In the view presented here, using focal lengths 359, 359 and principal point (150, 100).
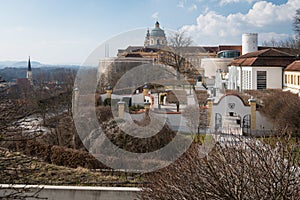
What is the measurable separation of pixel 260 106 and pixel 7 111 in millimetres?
12234

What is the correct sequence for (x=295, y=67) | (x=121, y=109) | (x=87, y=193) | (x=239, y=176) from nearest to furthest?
(x=239, y=176)
(x=87, y=193)
(x=121, y=109)
(x=295, y=67)

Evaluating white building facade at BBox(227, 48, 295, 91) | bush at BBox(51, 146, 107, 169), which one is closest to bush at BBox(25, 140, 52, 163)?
bush at BBox(51, 146, 107, 169)

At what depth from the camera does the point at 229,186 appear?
131 inches

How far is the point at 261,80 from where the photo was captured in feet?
67.3

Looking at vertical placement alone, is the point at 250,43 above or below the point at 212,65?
above

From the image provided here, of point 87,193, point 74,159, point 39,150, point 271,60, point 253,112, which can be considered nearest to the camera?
point 87,193

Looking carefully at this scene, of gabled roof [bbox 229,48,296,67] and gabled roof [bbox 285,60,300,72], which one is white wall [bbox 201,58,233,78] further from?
gabled roof [bbox 285,60,300,72]

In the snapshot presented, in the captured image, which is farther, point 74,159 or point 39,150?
point 39,150

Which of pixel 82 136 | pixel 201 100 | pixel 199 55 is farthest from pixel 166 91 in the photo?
pixel 199 55

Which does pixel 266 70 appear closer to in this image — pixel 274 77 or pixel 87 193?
pixel 274 77

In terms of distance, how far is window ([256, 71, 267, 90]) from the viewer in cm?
2031

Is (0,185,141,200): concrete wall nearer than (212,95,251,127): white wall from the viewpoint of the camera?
Yes

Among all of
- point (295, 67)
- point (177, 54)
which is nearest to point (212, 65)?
point (177, 54)

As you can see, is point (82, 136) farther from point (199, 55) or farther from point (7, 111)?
point (199, 55)
